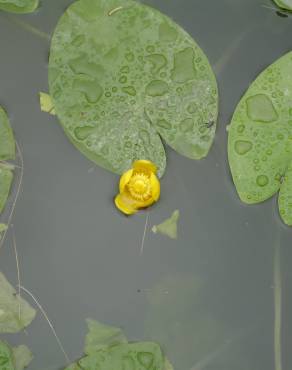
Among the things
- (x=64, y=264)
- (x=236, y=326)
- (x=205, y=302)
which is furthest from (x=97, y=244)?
(x=236, y=326)

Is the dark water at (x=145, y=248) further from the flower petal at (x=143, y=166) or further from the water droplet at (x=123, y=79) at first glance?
the water droplet at (x=123, y=79)

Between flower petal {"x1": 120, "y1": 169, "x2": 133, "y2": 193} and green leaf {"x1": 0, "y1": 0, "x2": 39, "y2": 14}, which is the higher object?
green leaf {"x1": 0, "y1": 0, "x2": 39, "y2": 14}

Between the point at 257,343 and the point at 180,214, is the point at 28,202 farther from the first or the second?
the point at 257,343

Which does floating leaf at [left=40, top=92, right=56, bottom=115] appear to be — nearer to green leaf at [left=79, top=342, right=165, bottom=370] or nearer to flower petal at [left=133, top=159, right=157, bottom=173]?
flower petal at [left=133, top=159, right=157, bottom=173]

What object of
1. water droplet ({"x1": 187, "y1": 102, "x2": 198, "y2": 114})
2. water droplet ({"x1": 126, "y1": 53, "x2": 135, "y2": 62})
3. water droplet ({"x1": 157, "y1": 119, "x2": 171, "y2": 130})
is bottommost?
water droplet ({"x1": 157, "y1": 119, "x2": 171, "y2": 130})

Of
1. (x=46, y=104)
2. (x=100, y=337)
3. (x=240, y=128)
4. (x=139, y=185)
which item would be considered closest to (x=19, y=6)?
(x=46, y=104)

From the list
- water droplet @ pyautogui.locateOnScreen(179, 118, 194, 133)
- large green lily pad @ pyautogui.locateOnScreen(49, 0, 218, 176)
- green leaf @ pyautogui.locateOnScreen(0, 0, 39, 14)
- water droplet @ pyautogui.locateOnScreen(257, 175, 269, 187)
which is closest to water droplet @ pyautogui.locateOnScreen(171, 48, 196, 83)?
large green lily pad @ pyautogui.locateOnScreen(49, 0, 218, 176)

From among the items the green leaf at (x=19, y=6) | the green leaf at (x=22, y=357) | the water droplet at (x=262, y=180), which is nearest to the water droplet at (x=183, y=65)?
the water droplet at (x=262, y=180)
